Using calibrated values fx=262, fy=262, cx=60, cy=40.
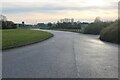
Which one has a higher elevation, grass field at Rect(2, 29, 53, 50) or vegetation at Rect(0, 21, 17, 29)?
vegetation at Rect(0, 21, 17, 29)

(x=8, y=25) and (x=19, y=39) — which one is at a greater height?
(x=8, y=25)

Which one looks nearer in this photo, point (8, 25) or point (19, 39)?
point (19, 39)

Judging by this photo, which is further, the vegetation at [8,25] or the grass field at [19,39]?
the vegetation at [8,25]

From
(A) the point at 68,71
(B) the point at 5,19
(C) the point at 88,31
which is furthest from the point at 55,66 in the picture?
(B) the point at 5,19

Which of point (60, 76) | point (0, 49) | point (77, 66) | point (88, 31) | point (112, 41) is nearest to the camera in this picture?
point (60, 76)

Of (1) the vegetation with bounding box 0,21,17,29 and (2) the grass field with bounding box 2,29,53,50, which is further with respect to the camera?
(1) the vegetation with bounding box 0,21,17,29

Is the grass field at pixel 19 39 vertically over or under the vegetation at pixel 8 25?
under

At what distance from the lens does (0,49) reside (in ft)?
54.6

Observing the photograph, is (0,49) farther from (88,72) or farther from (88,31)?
(88,31)

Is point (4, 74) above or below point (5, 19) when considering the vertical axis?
below

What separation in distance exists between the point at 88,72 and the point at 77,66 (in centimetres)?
132

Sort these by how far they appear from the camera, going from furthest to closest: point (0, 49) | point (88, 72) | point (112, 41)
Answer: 1. point (112, 41)
2. point (0, 49)
3. point (88, 72)

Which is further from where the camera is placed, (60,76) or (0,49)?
(0,49)

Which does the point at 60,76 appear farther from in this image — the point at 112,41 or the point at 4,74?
the point at 112,41
